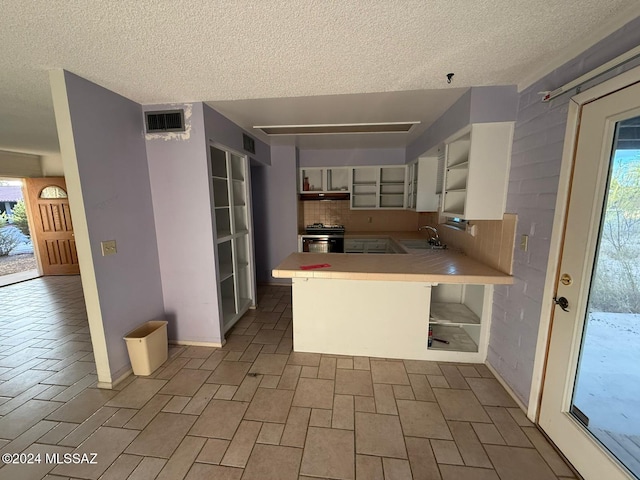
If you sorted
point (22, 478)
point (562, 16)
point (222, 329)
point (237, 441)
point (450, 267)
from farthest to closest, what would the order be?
point (222, 329) → point (450, 267) → point (237, 441) → point (22, 478) → point (562, 16)

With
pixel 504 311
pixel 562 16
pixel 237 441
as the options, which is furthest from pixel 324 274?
pixel 562 16

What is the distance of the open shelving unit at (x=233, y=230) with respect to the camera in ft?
9.63

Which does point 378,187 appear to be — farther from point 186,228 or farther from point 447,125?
point 186,228

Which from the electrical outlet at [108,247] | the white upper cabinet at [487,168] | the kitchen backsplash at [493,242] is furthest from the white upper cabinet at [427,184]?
the electrical outlet at [108,247]

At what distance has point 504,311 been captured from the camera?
2037 mm

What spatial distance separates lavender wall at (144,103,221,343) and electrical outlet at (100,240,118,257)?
0.46 metres

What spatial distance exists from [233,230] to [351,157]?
101 inches

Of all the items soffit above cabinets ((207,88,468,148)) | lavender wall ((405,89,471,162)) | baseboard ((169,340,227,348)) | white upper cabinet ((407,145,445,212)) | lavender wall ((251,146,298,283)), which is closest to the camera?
lavender wall ((405,89,471,162))

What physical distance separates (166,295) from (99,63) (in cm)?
197

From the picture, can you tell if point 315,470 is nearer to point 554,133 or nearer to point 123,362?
point 123,362

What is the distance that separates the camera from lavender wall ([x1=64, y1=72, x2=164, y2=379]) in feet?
5.95

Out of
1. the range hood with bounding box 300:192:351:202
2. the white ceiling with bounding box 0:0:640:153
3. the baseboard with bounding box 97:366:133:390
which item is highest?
the white ceiling with bounding box 0:0:640:153

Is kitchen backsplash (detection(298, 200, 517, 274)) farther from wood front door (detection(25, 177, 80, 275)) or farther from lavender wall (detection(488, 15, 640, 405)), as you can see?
wood front door (detection(25, 177, 80, 275))

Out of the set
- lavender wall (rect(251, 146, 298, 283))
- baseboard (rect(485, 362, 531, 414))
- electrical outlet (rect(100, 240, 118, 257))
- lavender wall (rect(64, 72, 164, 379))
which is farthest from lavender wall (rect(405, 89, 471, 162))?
electrical outlet (rect(100, 240, 118, 257))
